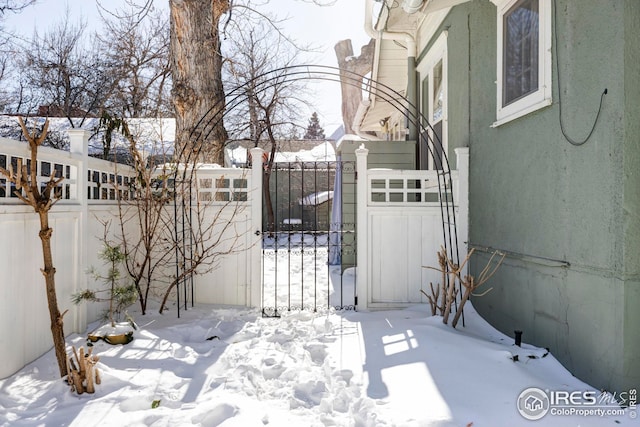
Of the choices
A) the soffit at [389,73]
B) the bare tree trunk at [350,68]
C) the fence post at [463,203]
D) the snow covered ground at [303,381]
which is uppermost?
the bare tree trunk at [350,68]

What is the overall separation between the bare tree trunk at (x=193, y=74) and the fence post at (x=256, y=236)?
1198 mm

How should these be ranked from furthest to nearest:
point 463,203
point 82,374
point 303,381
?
point 463,203
point 303,381
point 82,374

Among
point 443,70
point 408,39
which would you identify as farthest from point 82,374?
point 408,39

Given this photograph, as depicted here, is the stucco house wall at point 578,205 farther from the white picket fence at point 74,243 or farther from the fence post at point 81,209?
the fence post at point 81,209

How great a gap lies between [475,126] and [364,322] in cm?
235

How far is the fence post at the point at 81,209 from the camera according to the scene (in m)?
3.70

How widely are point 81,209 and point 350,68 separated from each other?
498 inches

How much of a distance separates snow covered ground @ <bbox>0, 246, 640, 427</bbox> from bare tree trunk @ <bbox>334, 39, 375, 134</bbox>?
11.9 metres

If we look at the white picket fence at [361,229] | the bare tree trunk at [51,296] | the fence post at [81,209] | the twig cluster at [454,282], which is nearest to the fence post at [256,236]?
the white picket fence at [361,229]

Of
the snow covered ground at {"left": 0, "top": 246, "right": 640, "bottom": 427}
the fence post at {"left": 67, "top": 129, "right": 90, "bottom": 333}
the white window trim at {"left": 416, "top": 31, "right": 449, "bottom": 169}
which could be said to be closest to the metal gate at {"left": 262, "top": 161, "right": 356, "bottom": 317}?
the snow covered ground at {"left": 0, "top": 246, "right": 640, "bottom": 427}

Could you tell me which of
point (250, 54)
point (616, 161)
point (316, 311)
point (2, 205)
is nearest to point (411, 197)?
point (316, 311)

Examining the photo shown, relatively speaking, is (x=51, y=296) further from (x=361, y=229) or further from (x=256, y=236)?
(x=361, y=229)

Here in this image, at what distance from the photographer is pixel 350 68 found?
49.1 ft

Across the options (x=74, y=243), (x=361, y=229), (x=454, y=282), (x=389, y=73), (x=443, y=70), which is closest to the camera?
(x=74, y=243)
